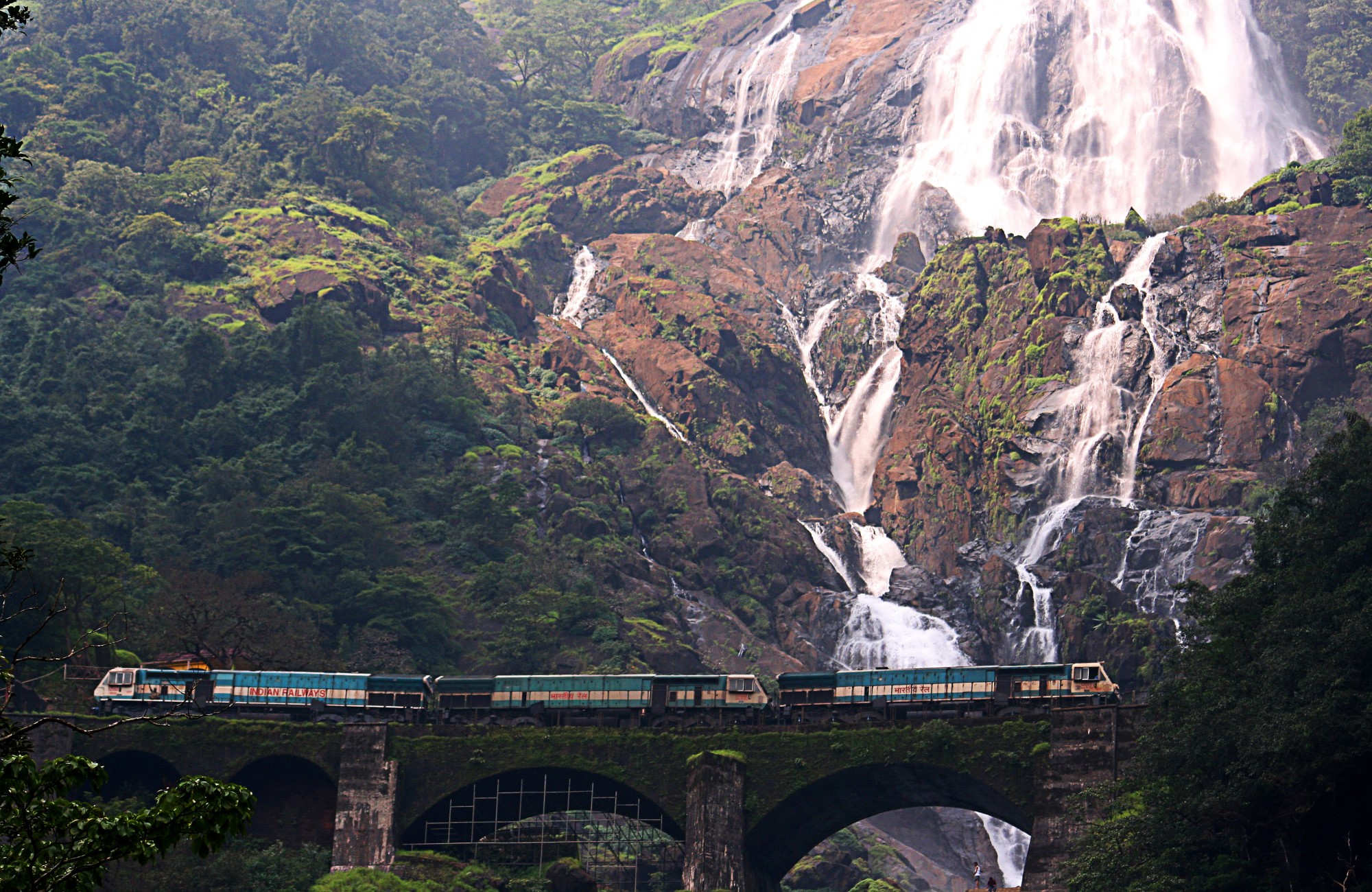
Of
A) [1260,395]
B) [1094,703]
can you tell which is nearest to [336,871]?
[1094,703]

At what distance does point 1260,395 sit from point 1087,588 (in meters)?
21.7

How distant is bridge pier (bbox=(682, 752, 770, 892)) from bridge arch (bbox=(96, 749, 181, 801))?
22178mm

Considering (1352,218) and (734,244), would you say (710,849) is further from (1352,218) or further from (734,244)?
(734,244)

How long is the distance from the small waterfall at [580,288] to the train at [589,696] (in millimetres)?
74554

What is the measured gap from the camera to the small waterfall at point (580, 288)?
142m

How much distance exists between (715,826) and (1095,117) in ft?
385

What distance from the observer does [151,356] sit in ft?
349

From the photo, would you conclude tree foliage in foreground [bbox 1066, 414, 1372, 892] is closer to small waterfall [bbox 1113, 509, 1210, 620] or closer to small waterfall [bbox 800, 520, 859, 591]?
small waterfall [bbox 1113, 509, 1210, 620]

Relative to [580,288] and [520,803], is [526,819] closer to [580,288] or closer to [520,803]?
[520,803]

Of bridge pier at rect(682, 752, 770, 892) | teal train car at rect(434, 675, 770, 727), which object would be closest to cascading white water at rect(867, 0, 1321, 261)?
teal train car at rect(434, 675, 770, 727)

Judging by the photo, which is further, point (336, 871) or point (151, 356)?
point (151, 356)

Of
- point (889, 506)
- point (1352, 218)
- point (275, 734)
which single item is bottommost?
point (275, 734)

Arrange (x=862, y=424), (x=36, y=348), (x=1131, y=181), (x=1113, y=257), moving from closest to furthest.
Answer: (x=36, y=348) < (x=1113, y=257) < (x=862, y=424) < (x=1131, y=181)

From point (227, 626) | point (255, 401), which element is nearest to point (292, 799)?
point (227, 626)
